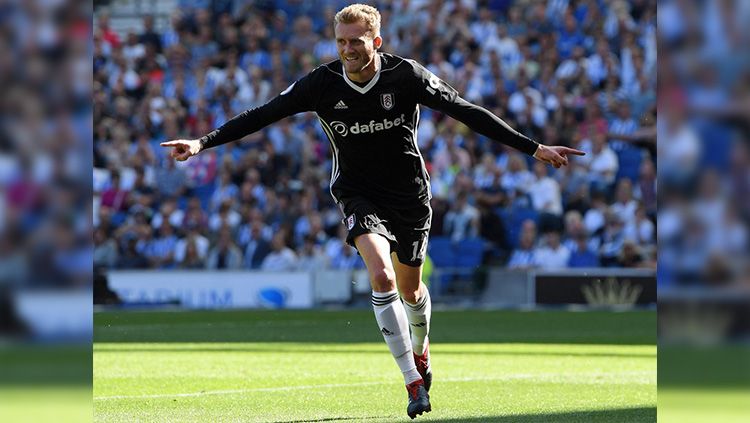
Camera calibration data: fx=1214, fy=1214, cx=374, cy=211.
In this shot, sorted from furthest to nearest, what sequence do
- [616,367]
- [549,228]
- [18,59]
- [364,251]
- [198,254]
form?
1. [198,254]
2. [549,228]
3. [616,367]
4. [364,251]
5. [18,59]

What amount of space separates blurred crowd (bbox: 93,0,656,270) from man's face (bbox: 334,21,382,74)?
14141mm

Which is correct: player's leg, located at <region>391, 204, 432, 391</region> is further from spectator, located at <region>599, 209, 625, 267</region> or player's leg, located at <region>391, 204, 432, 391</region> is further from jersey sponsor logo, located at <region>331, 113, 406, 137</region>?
spectator, located at <region>599, 209, 625, 267</region>

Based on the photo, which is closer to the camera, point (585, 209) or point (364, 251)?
point (364, 251)

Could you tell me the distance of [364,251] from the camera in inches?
288

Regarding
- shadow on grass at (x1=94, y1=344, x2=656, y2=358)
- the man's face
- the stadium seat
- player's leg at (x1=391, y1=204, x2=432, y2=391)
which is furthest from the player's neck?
the stadium seat

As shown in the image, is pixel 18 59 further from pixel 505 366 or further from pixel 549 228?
pixel 549 228

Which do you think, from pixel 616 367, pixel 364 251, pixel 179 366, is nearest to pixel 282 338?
pixel 179 366

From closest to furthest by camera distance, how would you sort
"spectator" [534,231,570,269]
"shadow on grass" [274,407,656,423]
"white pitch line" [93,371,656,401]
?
"shadow on grass" [274,407,656,423], "white pitch line" [93,371,656,401], "spectator" [534,231,570,269]

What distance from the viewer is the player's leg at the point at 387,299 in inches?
284

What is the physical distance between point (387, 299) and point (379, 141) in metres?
1.03

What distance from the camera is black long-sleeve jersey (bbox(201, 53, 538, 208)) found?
7387 mm

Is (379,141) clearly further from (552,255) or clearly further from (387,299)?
(552,255)

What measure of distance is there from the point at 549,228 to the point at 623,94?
142 inches

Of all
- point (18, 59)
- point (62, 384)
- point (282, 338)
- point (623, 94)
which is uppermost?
point (623, 94)
